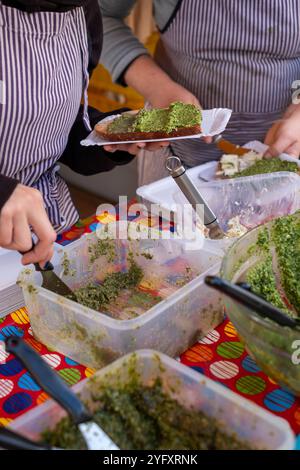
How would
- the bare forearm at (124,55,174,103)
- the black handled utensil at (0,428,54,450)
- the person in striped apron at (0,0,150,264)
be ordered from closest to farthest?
the black handled utensil at (0,428,54,450), the person in striped apron at (0,0,150,264), the bare forearm at (124,55,174,103)

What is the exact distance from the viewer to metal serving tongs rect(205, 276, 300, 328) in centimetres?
62

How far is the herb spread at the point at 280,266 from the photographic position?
0.81m

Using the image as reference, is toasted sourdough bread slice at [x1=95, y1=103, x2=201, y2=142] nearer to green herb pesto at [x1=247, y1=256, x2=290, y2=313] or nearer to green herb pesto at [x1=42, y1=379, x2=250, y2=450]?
green herb pesto at [x1=247, y1=256, x2=290, y2=313]

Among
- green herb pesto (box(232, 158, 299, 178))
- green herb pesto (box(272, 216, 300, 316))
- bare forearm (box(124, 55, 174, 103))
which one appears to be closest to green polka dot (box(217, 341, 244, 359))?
A: green herb pesto (box(272, 216, 300, 316))

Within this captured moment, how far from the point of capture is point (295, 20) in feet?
4.68

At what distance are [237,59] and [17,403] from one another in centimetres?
110

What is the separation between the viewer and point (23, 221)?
75cm

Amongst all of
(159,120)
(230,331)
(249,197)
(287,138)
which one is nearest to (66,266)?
(230,331)

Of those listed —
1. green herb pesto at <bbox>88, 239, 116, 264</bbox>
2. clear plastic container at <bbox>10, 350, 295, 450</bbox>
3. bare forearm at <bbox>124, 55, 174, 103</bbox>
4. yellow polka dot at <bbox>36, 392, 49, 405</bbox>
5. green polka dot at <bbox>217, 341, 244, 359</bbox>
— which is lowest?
yellow polka dot at <bbox>36, 392, 49, 405</bbox>

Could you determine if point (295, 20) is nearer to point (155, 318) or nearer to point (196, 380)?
point (155, 318)

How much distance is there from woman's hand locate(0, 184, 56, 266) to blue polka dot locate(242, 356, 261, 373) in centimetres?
32

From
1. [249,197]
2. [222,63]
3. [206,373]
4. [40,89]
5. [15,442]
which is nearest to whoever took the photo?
[15,442]

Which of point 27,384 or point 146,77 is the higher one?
point 146,77

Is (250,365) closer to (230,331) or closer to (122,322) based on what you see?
(230,331)
